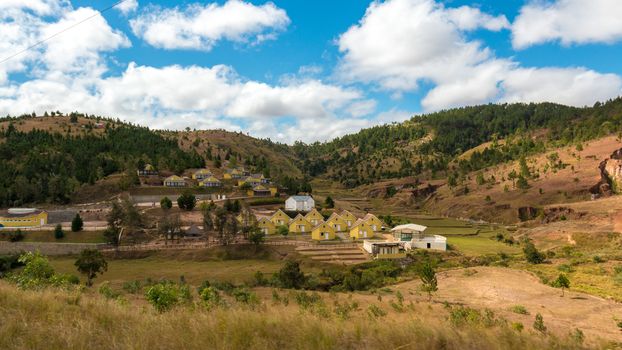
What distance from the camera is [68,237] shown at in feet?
163

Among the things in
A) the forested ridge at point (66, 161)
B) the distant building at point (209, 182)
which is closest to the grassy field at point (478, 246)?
the distant building at point (209, 182)

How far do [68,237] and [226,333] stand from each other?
53028 mm

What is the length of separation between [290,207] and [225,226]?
21.2 meters

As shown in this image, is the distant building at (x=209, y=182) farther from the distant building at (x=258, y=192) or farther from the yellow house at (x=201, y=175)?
the distant building at (x=258, y=192)

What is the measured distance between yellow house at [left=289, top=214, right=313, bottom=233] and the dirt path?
24.5 metres

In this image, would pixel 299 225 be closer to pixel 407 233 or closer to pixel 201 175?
pixel 407 233

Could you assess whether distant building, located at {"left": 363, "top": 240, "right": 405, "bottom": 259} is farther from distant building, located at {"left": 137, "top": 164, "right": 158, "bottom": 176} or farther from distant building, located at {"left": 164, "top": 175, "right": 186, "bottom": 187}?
Result: distant building, located at {"left": 137, "top": 164, "right": 158, "bottom": 176}

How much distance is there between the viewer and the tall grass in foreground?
5.42 meters

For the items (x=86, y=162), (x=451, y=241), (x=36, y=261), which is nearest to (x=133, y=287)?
(x=36, y=261)

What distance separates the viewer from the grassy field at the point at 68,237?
49.0 metres

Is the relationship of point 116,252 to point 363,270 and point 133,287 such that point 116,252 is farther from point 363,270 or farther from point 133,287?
point 363,270

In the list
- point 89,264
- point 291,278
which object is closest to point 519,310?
point 291,278

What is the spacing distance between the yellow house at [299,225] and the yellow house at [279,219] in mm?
1284

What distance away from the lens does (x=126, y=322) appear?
6281mm
